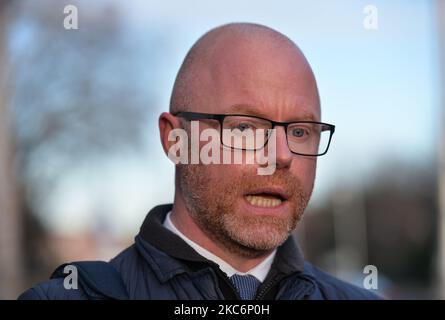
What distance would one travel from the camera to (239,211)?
195cm

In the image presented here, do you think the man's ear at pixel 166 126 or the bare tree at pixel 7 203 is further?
the bare tree at pixel 7 203

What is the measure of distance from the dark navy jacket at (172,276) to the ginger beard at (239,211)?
10 centimetres

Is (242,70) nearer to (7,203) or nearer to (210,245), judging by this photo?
(210,245)

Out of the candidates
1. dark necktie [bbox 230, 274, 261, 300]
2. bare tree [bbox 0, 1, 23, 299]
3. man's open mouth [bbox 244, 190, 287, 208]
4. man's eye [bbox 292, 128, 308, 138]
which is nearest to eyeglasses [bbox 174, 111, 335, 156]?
man's eye [bbox 292, 128, 308, 138]

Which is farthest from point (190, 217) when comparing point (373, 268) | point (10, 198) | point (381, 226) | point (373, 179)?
point (381, 226)

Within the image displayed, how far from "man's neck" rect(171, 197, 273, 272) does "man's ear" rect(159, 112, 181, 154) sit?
0.63 feet

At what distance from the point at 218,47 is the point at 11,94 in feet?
8.60

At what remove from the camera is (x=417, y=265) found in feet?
64.0

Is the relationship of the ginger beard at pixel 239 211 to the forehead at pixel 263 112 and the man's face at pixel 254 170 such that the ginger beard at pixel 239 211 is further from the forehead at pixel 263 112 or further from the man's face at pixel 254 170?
the forehead at pixel 263 112

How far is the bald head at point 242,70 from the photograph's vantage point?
1.98 metres

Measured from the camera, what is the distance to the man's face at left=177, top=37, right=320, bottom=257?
6.40 ft

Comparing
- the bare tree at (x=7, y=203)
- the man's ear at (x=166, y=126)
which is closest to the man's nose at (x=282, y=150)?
the man's ear at (x=166, y=126)

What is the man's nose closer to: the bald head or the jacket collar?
the bald head
